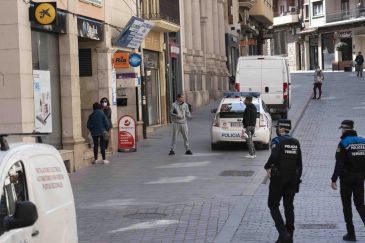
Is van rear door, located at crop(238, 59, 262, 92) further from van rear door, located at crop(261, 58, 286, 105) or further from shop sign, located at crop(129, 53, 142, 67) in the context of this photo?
shop sign, located at crop(129, 53, 142, 67)

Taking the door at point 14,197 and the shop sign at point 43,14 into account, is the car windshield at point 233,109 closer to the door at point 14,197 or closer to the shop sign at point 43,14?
the shop sign at point 43,14

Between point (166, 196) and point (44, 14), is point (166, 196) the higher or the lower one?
the lower one

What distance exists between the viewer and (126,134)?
73.7 ft

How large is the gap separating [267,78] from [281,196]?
20.1 meters

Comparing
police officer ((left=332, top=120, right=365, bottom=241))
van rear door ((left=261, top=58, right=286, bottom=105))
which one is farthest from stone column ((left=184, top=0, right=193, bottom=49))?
police officer ((left=332, top=120, right=365, bottom=241))

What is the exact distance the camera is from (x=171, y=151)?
857 inches

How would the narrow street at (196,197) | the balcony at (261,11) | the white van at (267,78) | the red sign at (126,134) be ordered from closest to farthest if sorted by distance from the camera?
the narrow street at (196,197)
the red sign at (126,134)
the white van at (267,78)
the balcony at (261,11)

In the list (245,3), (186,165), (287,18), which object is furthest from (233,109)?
(287,18)

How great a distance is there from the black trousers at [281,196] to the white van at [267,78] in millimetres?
19809

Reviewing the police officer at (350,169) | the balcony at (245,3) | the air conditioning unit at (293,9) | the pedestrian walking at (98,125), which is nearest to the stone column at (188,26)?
the balcony at (245,3)

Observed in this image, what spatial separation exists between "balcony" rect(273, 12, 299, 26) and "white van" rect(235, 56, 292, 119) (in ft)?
185

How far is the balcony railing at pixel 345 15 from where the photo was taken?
243ft

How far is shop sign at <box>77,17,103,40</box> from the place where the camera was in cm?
1993

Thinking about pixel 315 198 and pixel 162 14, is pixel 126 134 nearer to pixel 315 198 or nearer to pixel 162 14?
pixel 315 198
